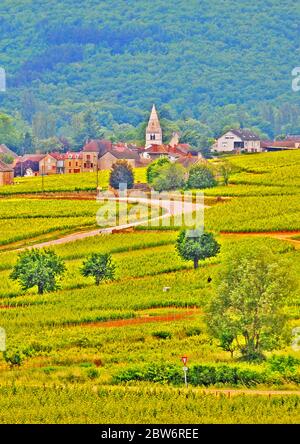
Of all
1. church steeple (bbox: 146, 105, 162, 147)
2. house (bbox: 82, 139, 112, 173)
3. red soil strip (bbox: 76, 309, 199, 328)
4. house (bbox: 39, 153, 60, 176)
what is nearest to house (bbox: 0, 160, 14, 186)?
house (bbox: 82, 139, 112, 173)

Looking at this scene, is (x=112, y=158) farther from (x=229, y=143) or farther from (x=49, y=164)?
(x=229, y=143)

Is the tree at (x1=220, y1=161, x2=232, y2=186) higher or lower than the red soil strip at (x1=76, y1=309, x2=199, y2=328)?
higher

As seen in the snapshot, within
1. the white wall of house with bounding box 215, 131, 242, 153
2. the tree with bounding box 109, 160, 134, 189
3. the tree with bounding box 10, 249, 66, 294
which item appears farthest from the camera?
the white wall of house with bounding box 215, 131, 242, 153

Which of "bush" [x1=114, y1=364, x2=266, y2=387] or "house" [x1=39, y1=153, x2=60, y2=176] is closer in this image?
"bush" [x1=114, y1=364, x2=266, y2=387]

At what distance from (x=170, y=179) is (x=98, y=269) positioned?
144ft

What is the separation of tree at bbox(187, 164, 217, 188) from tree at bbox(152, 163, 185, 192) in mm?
1232

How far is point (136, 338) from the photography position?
46.0 meters

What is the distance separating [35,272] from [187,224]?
21.4 meters

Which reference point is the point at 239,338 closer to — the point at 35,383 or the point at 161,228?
the point at 35,383

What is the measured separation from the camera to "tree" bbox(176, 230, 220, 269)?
2473 inches

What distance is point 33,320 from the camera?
49.9 metres

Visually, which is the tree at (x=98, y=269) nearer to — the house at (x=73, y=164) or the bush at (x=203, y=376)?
the bush at (x=203, y=376)

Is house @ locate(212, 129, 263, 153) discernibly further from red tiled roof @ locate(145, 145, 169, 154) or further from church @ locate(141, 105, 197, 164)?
red tiled roof @ locate(145, 145, 169, 154)

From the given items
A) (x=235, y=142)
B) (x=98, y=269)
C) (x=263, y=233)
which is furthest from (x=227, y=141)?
(x=98, y=269)
